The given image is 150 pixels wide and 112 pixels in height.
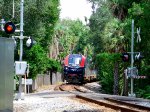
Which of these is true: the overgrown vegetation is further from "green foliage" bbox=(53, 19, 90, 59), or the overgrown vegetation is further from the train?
"green foliage" bbox=(53, 19, 90, 59)

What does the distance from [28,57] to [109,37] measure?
7.54 metres

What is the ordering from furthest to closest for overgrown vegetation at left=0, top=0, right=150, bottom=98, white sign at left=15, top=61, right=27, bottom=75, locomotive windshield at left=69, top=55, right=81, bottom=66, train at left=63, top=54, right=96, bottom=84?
train at left=63, top=54, right=96, bottom=84 < locomotive windshield at left=69, top=55, right=81, bottom=66 < overgrown vegetation at left=0, top=0, right=150, bottom=98 < white sign at left=15, top=61, right=27, bottom=75

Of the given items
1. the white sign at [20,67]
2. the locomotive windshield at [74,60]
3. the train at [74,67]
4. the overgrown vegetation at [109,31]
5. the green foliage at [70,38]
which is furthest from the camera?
the green foliage at [70,38]

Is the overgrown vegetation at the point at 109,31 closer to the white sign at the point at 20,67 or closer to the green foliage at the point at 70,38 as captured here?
the white sign at the point at 20,67

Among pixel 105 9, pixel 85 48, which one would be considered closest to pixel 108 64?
pixel 105 9

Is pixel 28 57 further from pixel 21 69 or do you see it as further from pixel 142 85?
pixel 21 69

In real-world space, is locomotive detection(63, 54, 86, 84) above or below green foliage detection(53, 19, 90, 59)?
below

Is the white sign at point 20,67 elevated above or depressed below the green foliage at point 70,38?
below

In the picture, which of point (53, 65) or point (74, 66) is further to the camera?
point (53, 65)

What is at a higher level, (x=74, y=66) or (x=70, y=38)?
(x=70, y=38)

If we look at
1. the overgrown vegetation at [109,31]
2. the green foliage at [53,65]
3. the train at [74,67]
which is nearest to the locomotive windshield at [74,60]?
the train at [74,67]

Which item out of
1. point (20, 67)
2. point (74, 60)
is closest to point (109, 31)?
point (74, 60)

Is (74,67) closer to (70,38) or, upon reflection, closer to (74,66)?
(74,66)

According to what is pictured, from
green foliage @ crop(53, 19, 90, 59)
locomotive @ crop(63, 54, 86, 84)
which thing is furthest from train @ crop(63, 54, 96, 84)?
green foliage @ crop(53, 19, 90, 59)
